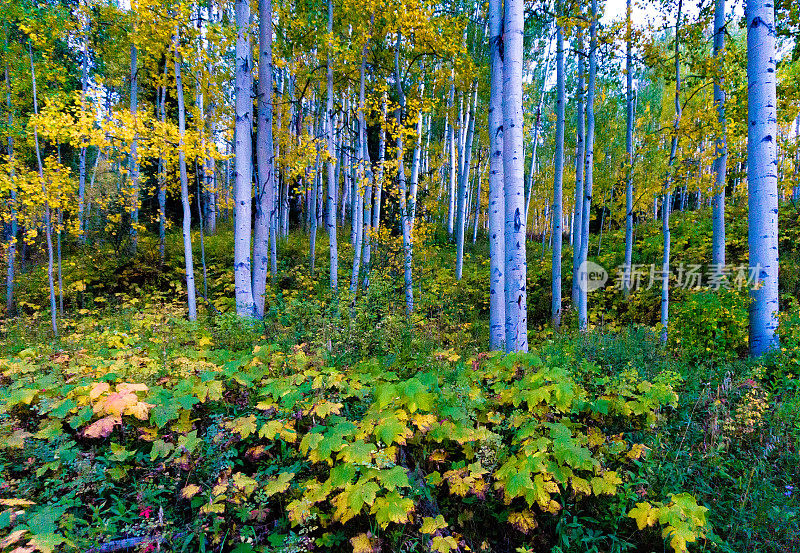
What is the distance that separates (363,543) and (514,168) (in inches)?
155

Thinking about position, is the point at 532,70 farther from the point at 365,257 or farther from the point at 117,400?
the point at 117,400

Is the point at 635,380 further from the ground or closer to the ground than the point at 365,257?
closer to the ground

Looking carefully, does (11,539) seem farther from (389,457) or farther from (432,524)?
(432,524)

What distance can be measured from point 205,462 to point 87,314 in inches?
394

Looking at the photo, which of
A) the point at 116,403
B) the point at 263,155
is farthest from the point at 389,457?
the point at 263,155

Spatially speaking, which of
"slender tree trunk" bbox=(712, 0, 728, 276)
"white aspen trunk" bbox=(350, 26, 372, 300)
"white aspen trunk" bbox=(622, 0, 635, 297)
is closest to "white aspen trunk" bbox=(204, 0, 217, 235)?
"white aspen trunk" bbox=(350, 26, 372, 300)

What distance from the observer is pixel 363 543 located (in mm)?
1831

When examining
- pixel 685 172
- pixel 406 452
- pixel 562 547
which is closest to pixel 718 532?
pixel 562 547

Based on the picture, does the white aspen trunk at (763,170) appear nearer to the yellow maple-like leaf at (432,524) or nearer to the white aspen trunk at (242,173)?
the yellow maple-like leaf at (432,524)

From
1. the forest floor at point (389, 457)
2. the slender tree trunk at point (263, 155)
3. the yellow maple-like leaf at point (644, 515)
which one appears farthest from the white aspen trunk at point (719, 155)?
the slender tree trunk at point (263, 155)

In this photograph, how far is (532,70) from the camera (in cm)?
1795

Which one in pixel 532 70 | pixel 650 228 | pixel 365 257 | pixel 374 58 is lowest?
pixel 365 257

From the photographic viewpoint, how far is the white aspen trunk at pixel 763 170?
4.41 m

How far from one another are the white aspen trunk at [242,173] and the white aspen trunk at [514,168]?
4.73 metres
